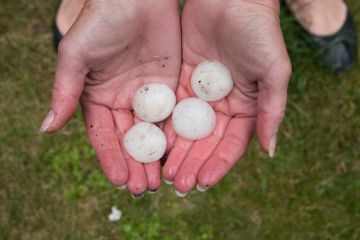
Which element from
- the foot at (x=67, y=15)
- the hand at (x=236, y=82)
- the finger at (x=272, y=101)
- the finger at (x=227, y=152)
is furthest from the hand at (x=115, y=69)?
the foot at (x=67, y=15)

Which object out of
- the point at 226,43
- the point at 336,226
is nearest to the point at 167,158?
the point at 226,43

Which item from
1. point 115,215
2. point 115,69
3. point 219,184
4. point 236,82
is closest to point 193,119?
point 236,82

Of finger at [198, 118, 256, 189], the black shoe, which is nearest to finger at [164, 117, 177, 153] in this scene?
finger at [198, 118, 256, 189]

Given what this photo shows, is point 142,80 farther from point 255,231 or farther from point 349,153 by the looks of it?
A: point 349,153

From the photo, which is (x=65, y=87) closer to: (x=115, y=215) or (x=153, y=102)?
(x=153, y=102)

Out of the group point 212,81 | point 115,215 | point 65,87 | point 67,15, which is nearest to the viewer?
point 65,87

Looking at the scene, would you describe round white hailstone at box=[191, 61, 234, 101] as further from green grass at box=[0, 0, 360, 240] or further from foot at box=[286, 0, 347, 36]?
foot at box=[286, 0, 347, 36]
